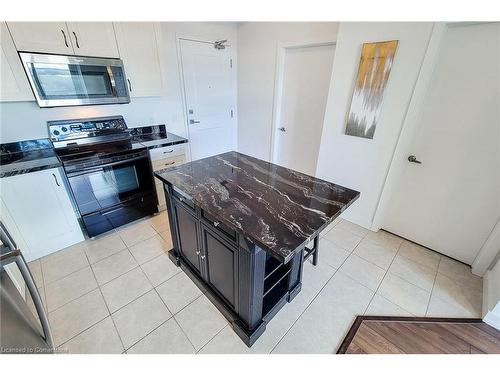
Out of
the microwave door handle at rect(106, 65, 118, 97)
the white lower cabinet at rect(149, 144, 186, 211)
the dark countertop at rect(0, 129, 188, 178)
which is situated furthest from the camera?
the white lower cabinet at rect(149, 144, 186, 211)

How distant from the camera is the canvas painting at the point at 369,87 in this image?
191 centimetres

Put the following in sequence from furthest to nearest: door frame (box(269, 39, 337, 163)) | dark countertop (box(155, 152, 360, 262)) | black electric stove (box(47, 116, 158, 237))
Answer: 1. door frame (box(269, 39, 337, 163))
2. black electric stove (box(47, 116, 158, 237))
3. dark countertop (box(155, 152, 360, 262))

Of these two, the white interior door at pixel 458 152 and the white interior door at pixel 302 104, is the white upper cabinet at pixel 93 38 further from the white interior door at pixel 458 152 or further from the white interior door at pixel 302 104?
the white interior door at pixel 458 152

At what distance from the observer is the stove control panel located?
2.18m

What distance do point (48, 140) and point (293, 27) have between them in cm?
305

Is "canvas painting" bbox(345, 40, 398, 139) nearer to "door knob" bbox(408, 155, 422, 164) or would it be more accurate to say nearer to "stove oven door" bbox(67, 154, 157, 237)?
"door knob" bbox(408, 155, 422, 164)

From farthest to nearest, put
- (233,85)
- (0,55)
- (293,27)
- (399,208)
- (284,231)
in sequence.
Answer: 1. (233,85)
2. (293,27)
3. (399,208)
4. (0,55)
5. (284,231)

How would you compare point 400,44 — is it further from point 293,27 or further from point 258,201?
point 258,201

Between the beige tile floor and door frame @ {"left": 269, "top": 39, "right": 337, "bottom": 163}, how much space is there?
1.77 metres

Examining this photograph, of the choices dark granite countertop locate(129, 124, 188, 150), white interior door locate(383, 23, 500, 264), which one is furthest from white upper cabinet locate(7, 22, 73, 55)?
white interior door locate(383, 23, 500, 264)

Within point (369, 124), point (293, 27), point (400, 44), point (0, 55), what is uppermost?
point (293, 27)

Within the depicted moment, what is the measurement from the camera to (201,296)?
67.6 inches

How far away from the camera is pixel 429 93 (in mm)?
1908

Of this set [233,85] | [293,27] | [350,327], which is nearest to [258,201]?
[350,327]
